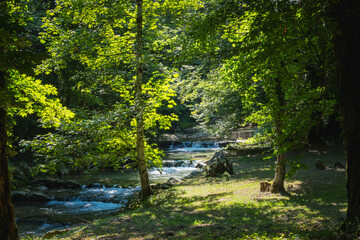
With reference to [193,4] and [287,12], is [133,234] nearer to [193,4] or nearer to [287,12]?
[287,12]

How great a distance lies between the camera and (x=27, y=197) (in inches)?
573

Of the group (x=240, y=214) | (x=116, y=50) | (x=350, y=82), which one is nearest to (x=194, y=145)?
(x=116, y=50)

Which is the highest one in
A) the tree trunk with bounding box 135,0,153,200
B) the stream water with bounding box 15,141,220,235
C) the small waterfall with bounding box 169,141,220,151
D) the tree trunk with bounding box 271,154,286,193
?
the tree trunk with bounding box 135,0,153,200

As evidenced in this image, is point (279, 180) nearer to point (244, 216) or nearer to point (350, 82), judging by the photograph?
point (244, 216)

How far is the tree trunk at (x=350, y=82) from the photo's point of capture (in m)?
3.71

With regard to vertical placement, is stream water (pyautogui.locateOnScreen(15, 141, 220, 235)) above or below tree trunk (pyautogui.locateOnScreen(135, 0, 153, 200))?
below

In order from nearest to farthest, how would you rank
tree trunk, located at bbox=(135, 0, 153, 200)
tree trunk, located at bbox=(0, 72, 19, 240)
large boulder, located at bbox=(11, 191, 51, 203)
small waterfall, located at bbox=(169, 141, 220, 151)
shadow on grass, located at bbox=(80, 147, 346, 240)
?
tree trunk, located at bbox=(0, 72, 19, 240), shadow on grass, located at bbox=(80, 147, 346, 240), tree trunk, located at bbox=(135, 0, 153, 200), large boulder, located at bbox=(11, 191, 51, 203), small waterfall, located at bbox=(169, 141, 220, 151)

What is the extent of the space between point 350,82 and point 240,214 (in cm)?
451

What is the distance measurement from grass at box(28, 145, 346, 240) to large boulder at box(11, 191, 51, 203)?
6791 mm

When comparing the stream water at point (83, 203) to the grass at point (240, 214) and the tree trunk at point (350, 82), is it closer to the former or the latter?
the grass at point (240, 214)

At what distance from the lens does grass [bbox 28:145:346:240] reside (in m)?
5.35

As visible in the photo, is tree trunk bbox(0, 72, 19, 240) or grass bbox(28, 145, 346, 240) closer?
tree trunk bbox(0, 72, 19, 240)

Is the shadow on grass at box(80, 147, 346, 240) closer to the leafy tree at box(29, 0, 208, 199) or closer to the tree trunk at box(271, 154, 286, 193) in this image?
the tree trunk at box(271, 154, 286, 193)

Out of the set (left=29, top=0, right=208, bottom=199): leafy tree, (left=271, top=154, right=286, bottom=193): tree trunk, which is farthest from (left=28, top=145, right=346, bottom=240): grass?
(left=29, top=0, right=208, bottom=199): leafy tree
